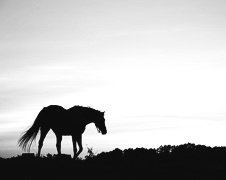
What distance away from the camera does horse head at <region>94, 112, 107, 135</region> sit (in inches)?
668

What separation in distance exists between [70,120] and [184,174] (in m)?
7.46

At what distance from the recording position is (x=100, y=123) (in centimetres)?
1705

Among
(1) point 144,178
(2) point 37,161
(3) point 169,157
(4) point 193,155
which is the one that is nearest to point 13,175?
(2) point 37,161

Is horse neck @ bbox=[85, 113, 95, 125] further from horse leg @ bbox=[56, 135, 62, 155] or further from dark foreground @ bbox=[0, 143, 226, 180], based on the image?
dark foreground @ bbox=[0, 143, 226, 180]

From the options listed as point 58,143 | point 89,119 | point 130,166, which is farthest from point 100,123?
point 130,166

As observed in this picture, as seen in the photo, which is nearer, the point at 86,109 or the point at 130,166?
the point at 130,166

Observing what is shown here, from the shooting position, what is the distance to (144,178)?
9.80m

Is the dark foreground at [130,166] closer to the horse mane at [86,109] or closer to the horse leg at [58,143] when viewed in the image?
the horse leg at [58,143]

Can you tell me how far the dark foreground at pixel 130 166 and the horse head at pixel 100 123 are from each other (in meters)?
2.67

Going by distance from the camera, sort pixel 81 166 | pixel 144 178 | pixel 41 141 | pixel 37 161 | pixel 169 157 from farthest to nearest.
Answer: pixel 41 141 < pixel 169 157 < pixel 37 161 < pixel 81 166 < pixel 144 178

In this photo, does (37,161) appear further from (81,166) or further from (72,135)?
(72,135)

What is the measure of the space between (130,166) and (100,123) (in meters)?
5.84

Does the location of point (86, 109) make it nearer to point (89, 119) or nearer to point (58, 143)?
point (89, 119)

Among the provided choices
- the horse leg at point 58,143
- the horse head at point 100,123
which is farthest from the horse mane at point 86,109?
the horse leg at point 58,143
